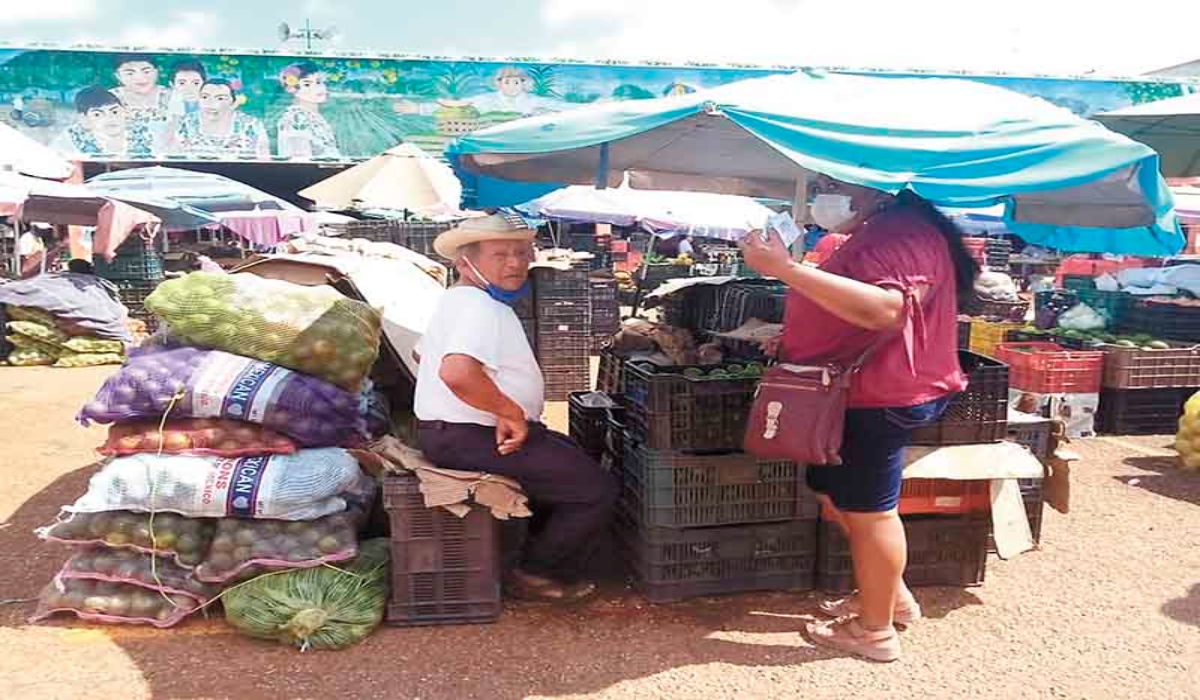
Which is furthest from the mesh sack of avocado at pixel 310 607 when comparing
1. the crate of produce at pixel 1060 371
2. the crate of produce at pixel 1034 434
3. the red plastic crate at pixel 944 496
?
the crate of produce at pixel 1060 371

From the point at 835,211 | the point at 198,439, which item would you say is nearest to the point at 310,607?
the point at 198,439

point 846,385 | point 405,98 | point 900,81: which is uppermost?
point 405,98

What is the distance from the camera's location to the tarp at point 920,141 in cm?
309

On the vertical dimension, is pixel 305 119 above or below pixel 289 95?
below

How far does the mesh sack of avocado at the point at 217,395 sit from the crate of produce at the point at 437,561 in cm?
58

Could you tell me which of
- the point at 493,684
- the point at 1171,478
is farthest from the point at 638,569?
the point at 1171,478

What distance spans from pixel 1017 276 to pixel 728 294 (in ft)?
61.3

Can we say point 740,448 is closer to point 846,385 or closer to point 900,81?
point 846,385

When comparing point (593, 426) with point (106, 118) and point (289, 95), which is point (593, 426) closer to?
point (289, 95)

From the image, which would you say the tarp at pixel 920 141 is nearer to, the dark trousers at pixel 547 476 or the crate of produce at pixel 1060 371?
the dark trousers at pixel 547 476

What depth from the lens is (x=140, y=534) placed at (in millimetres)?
3674

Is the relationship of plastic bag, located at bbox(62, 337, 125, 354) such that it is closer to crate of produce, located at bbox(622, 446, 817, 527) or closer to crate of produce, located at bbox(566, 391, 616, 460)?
crate of produce, located at bbox(566, 391, 616, 460)

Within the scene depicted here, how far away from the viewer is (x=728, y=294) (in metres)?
5.38

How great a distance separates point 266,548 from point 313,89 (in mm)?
24384
